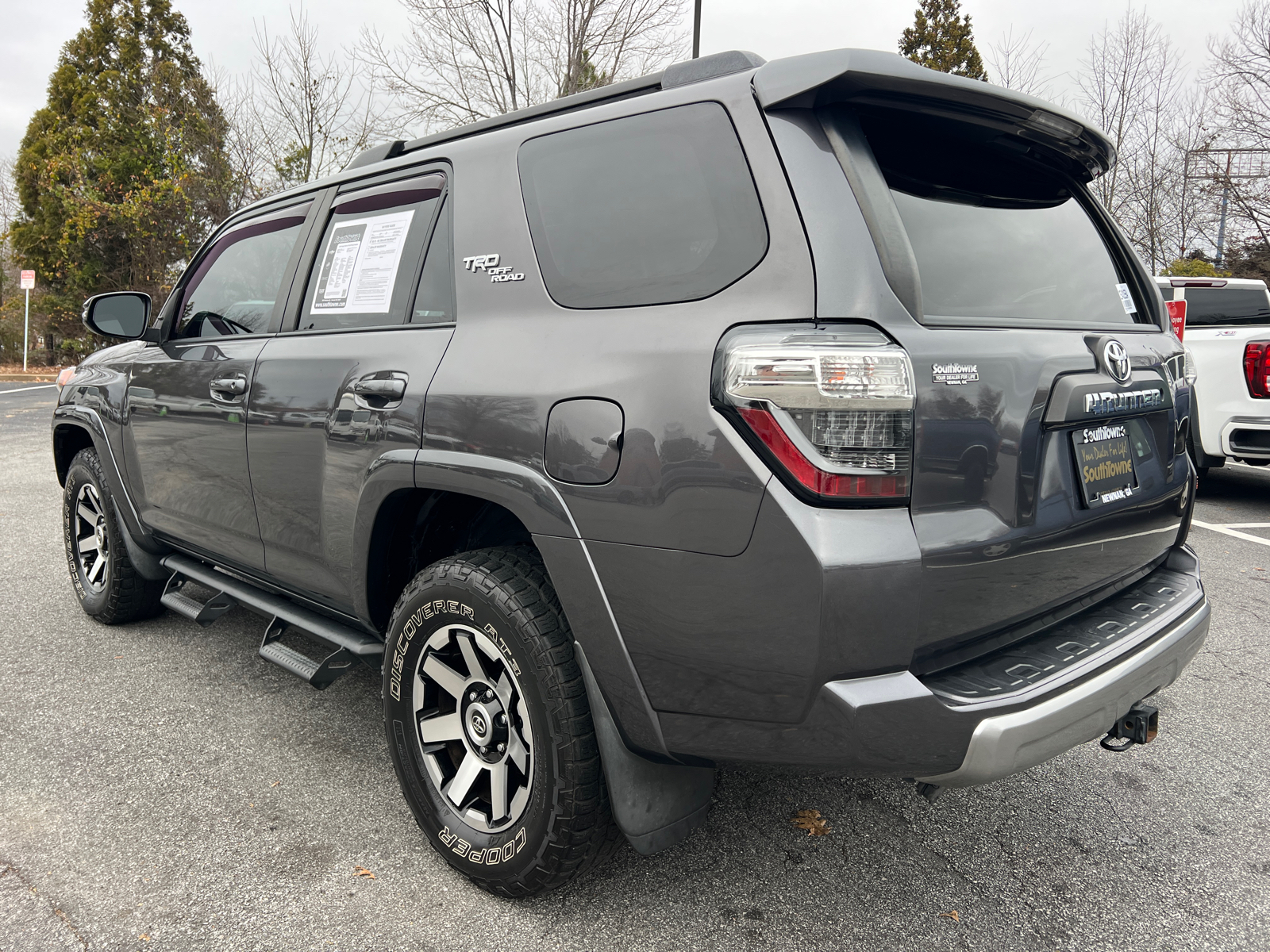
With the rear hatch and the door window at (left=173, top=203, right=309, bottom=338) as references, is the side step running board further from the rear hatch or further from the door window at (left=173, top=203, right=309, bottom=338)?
the rear hatch

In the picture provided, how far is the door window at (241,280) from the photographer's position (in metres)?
3.10

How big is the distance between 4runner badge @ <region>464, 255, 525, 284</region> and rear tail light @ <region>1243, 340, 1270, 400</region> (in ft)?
22.0

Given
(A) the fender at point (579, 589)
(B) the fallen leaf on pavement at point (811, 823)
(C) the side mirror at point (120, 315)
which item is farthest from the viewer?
(C) the side mirror at point (120, 315)

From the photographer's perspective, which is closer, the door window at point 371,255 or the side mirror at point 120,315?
the door window at point 371,255

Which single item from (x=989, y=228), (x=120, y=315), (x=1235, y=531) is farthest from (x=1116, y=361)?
(x=1235, y=531)

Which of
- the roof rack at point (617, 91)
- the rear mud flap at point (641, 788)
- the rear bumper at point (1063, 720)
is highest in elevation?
the roof rack at point (617, 91)

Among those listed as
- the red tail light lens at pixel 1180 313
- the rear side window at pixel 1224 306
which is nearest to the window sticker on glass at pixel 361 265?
the red tail light lens at pixel 1180 313

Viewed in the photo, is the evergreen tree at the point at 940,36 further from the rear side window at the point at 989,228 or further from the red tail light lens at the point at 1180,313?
the rear side window at the point at 989,228

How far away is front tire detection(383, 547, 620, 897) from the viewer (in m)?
1.96

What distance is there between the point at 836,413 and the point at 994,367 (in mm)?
389

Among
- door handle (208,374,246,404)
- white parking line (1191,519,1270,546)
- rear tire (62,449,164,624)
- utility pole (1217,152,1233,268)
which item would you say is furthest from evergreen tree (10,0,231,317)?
utility pole (1217,152,1233,268)

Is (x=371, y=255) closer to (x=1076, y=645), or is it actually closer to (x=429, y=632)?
(x=429, y=632)

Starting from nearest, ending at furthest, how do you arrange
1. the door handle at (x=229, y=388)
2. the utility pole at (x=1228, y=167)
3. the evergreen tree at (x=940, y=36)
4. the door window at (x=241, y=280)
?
the door handle at (x=229, y=388) < the door window at (x=241, y=280) < the utility pole at (x=1228, y=167) < the evergreen tree at (x=940, y=36)

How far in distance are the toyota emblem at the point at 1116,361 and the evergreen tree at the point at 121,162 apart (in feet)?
75.0
